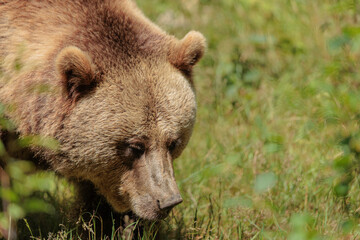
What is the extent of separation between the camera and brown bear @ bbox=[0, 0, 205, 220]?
4.53 metres

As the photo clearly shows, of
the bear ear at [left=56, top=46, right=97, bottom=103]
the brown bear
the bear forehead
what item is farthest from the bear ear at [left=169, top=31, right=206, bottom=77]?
the bear ear at [left=56, top=46, right=97, bottom=103]

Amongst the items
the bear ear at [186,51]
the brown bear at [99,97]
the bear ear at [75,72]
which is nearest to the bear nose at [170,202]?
the brown bear at [99,97]

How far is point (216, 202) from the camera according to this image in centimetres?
533

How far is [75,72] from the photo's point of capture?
4.44m

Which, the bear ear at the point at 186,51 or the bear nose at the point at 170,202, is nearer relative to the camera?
the bear nose at the point at 170,202

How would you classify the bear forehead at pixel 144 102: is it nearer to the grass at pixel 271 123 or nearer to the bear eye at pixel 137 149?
the bear eye at pixel 137 149

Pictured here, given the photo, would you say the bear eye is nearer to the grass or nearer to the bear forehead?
the bear forehead

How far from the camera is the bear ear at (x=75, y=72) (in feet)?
14.2

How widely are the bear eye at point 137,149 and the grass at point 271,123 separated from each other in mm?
606

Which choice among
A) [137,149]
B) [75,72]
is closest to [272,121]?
[137,149]

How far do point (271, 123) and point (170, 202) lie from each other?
9.15 feet

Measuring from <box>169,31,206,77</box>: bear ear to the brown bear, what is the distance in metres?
0.10

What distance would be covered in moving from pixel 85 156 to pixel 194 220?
1.16 metres

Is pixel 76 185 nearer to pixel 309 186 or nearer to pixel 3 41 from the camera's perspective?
pixel 3 41
